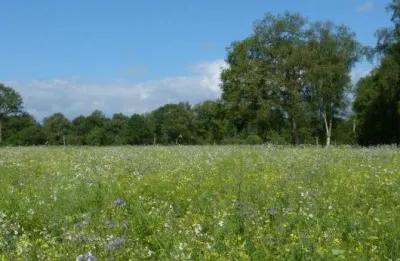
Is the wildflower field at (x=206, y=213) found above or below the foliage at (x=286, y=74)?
below

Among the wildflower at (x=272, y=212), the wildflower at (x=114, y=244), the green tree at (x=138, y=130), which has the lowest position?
the wildflower at (x=114, y=244)

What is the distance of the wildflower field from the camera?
6.61 m

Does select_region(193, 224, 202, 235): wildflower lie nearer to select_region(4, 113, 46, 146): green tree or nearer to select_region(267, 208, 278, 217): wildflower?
select_region(267, 208, 278, 217): wildflower

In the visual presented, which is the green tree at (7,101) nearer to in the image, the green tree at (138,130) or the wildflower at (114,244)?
the green tree at (138,130)

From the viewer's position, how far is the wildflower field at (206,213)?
6.61 metres

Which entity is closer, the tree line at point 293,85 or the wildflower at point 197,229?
the wildflower at point 197,229

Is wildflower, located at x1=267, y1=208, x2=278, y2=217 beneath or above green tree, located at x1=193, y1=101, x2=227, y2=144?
beneath

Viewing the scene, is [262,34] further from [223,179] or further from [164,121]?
[164,121]

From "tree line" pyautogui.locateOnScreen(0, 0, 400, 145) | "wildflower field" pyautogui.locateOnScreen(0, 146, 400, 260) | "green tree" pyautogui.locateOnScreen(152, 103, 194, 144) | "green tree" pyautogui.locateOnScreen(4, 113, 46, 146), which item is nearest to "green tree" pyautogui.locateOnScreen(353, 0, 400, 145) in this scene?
"tree line" pyautogui.locateOnScreen(0, 0, 400, 145)

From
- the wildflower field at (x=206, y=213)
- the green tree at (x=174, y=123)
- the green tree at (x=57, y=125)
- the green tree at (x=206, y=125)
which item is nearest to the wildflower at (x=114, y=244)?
the wildflower field at (x=206, y=213)

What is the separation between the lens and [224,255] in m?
6.45

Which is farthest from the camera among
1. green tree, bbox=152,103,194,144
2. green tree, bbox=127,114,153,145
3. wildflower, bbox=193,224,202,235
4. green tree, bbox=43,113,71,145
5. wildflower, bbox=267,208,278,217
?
green tree, bbox=43,113,71,145

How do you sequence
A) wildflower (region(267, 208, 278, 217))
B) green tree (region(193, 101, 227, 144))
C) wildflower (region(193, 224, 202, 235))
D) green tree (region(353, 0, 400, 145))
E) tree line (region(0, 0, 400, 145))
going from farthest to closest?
green tree (region(193, 101, 227, 144)) → tree line (region(0, 0, 400, 145)) → green tree (region(353, 0, 400, 145)) → wildflower (region(267, 208, 278, 217)) → wildflower (region(193, 224, 202, 235))

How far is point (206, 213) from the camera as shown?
892 centimetres
